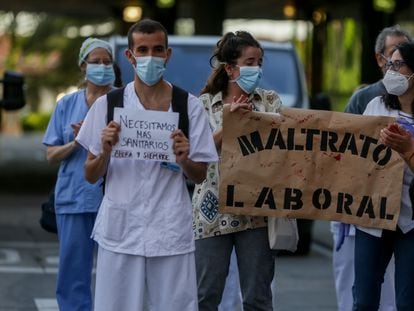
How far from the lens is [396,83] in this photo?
6.50m

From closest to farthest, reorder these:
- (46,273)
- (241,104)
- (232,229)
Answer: (241,104), (232,229), (46,273)

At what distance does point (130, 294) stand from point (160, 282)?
0.15 m

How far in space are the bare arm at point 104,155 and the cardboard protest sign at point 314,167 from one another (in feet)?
2.81

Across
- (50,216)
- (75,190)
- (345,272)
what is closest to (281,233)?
(75,190)

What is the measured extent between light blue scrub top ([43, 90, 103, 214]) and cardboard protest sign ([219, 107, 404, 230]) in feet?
5.02

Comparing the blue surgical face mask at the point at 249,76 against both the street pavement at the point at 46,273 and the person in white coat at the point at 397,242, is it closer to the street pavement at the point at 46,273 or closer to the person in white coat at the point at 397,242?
the person in white coat at the point at 397,242

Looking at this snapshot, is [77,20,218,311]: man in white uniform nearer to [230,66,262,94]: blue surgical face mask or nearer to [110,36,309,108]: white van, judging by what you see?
[230,66,262,94]: blue surgical face mask

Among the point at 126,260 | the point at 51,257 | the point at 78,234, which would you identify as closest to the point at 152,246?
the point at 126,260

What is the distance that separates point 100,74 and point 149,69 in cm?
203

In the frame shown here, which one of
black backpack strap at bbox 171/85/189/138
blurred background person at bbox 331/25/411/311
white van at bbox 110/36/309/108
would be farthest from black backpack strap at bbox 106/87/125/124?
white van at bbox 110/36/309/108

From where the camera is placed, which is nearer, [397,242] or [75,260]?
[397,242]

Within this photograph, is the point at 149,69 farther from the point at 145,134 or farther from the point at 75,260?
the point at 75,260

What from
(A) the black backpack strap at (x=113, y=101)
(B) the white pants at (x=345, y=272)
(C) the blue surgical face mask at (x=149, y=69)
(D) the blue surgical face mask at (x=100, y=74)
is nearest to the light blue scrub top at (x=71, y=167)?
(D) the blue surgical face mask at (x=100, y=74)

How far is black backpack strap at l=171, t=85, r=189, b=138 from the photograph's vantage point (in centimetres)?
579
